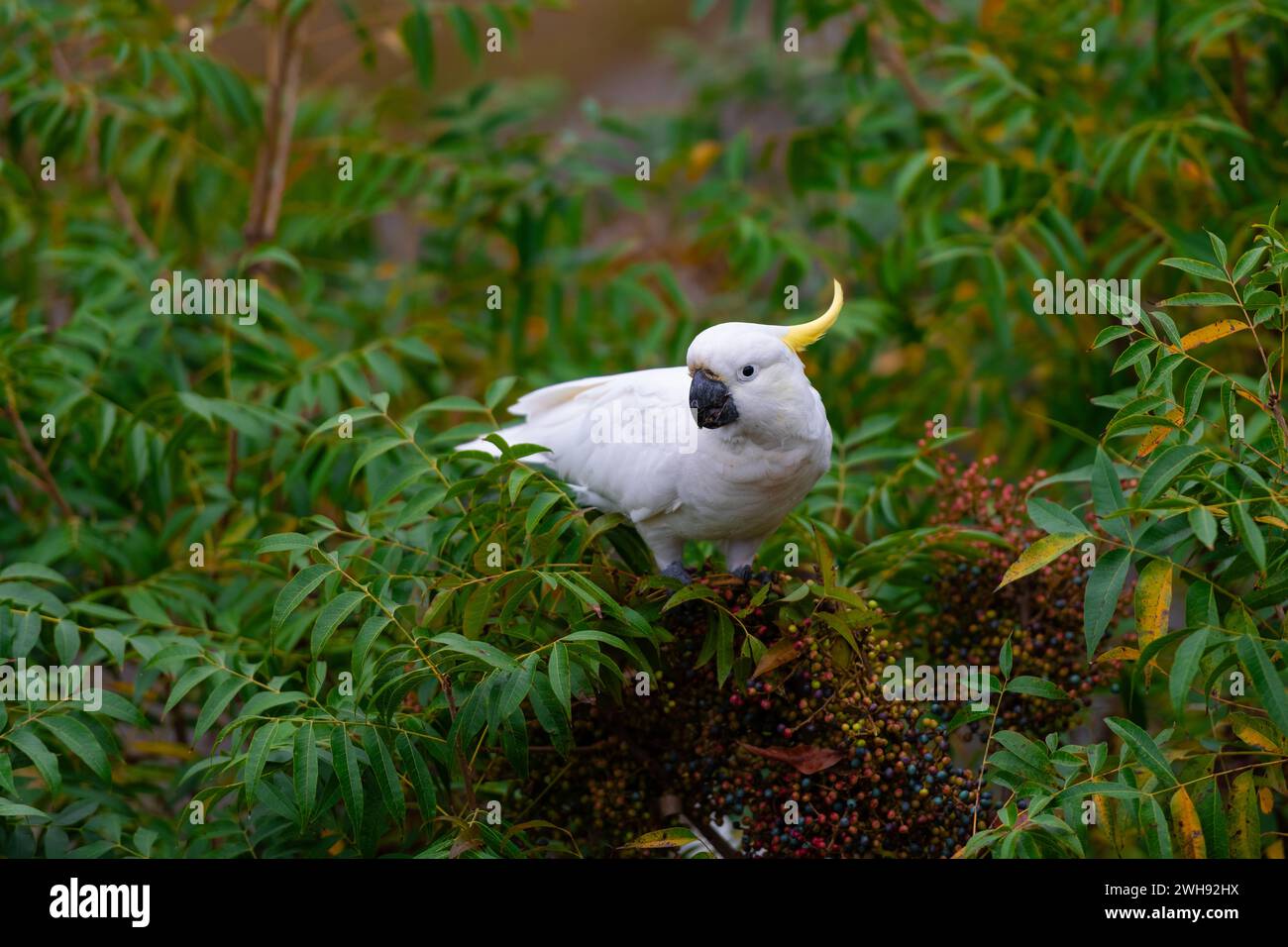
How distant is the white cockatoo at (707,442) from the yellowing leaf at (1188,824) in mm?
817

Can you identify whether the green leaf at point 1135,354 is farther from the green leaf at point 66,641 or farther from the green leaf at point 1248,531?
the green leaf at point 66,641

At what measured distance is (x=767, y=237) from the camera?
360 cm

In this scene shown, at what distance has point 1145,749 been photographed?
197 centimetres

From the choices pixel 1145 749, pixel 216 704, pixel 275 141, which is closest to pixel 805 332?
pixel 1145 749

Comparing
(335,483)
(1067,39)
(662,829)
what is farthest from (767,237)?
(662,829)

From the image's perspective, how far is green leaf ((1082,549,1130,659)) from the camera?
1.91 meters

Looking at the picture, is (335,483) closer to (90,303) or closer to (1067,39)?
(90,303)

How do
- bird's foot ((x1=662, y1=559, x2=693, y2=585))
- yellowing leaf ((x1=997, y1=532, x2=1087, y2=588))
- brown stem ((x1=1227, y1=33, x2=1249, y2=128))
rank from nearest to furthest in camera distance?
yellowing leaf ((x1=997, y1=532, x2=1087, y2=588)) → bird's foot ((x1=662, y1=559, x2=693, y2=585)) → brown stem ((x1=1227, y1=33, x2=1249, y2=128))

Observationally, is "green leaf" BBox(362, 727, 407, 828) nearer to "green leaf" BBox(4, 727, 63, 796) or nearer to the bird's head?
"green leaf" BBox(4, 727, 63, 796)

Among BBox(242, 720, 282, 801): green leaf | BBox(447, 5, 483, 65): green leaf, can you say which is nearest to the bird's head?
BBox(242, 720, 282, 801): green leaf

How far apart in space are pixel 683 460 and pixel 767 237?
1.51m

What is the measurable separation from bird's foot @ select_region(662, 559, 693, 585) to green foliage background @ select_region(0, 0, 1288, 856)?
0.10 m

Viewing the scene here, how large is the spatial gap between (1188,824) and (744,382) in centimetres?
101

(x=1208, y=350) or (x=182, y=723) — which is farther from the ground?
(x=1208, y=350)
